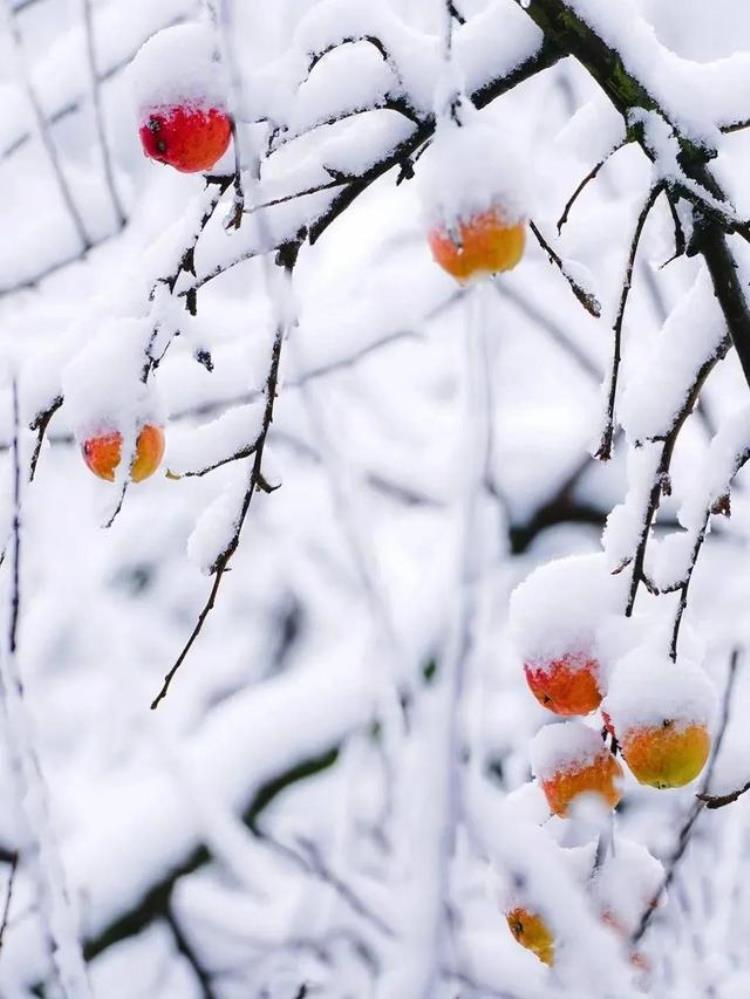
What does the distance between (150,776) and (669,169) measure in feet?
8.77

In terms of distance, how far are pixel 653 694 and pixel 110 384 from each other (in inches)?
21.4

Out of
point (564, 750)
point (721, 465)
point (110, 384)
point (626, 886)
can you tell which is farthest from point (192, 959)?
point (721, 465)

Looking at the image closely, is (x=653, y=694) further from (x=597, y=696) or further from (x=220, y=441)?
(x=220, y=441)

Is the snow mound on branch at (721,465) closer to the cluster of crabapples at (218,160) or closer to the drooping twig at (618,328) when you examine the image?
the drooping twig at (618,328)

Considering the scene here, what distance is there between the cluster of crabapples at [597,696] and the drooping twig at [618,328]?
5.0 inches

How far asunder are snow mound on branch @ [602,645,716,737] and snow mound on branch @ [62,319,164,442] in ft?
1.60

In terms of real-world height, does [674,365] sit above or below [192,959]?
above

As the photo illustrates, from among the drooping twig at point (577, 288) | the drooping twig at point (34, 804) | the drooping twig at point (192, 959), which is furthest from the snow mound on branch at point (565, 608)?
the drooping twig at point (192, 959)

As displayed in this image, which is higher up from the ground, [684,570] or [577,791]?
[684,570]

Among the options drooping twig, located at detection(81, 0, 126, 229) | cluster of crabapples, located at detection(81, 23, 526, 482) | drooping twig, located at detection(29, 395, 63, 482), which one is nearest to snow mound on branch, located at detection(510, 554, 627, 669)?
cluster of crabapples, located at detection(81, 23, 526, 482)

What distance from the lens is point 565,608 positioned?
3.01 feet

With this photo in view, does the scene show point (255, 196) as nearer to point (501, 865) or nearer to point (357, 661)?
point (501, 865)

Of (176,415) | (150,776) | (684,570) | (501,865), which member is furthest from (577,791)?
(150,776)

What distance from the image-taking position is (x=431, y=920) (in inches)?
43.5
